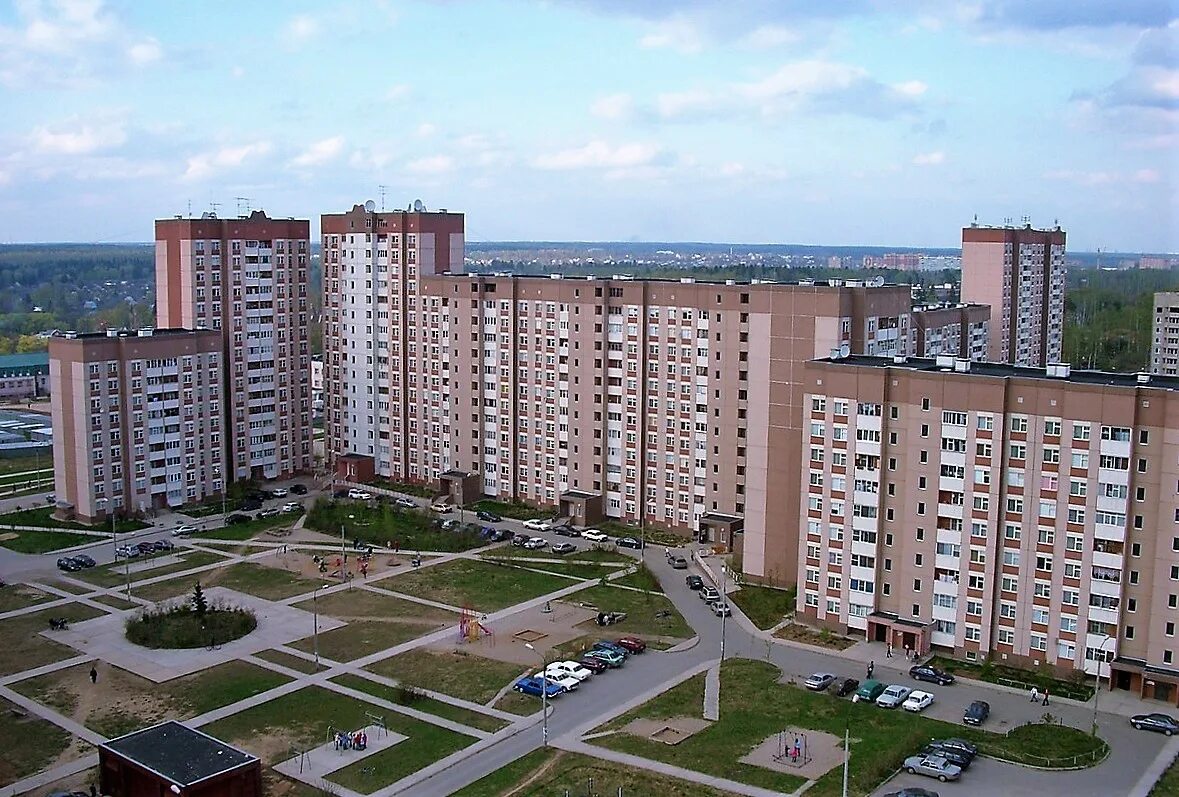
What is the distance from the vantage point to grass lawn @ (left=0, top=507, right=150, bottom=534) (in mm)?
68750

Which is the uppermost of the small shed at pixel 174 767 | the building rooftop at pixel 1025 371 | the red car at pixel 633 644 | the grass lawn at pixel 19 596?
the building rooftop at pixel 1025 371

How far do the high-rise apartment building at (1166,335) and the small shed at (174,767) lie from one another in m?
97.5

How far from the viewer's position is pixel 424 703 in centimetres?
4262

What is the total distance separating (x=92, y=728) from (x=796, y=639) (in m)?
28.1

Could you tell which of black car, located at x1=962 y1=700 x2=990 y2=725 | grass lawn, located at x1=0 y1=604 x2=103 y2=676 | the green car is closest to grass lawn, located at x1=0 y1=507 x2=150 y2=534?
grass lawn, located at x1=0 y1=604 x2=103 y2=676

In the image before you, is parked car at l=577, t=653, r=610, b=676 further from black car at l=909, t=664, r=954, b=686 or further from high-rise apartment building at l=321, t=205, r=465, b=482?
high-rise apartment building at l=321, t=205, r=465, b=482

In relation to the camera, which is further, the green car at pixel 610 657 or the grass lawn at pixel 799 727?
the green car at pixel 610 657

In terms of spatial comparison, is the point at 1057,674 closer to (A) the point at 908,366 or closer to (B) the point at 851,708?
(B) the point at 851,708

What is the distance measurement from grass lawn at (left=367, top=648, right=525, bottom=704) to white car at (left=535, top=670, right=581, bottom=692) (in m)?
1.54

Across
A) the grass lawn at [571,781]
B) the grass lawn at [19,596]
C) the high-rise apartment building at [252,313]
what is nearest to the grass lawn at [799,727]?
the grass lawn at [571,781]

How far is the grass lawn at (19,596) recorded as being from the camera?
2165 inches

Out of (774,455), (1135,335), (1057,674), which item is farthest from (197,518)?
(1135,335)

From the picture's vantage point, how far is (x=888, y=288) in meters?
59.1

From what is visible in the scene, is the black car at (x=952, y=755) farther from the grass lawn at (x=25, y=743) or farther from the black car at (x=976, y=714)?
the grass lawn at (x=25, y=743)
